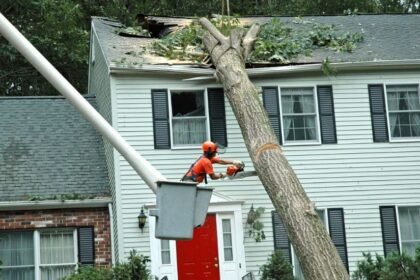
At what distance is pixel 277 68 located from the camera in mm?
15875

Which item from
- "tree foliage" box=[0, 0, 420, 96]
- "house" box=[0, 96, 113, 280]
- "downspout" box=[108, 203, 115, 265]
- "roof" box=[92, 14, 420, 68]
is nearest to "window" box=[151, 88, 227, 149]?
"roof" box=[92, 14, 420, 68]

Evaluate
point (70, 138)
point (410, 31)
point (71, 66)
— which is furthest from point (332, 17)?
point (71, 66)

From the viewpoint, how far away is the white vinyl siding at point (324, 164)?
50.0 feet

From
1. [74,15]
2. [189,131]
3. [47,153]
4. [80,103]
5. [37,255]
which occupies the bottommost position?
[37,255]

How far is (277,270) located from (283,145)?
2.67 meters

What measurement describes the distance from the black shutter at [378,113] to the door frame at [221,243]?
3281 mm

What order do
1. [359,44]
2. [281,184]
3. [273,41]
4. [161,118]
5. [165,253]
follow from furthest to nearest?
1. [359,44]
2. [273,41]
3. [161,118]
4. [165,253]
5. [281,184]

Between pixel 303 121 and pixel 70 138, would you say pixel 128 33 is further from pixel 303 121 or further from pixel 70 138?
pixel 303 121

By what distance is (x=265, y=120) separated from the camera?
38.0ft

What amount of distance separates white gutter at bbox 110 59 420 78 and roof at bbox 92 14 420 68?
0.11 m

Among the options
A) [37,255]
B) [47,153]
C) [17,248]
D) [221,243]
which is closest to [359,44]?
[221,243]

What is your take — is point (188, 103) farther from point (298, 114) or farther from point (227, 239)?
point (227, 239)

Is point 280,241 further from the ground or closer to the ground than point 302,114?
closer to the ground

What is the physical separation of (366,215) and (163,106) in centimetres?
459
